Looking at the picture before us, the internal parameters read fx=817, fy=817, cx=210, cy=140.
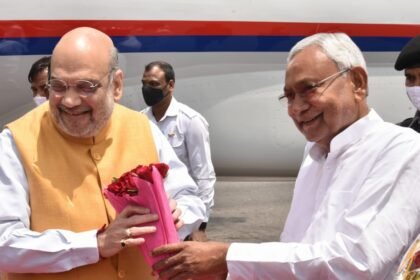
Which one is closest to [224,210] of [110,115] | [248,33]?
[248,33]

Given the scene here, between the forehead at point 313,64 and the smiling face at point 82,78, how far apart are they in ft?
1.98

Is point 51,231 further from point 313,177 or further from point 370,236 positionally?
point 370,236

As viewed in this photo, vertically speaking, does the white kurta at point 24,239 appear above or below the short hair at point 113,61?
below

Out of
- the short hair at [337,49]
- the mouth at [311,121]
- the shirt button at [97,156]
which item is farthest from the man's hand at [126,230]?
the short hair at [337,49]

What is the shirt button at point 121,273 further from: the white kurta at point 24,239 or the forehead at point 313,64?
the forehead at point 313,64

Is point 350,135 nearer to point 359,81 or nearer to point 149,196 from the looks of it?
point 359,81

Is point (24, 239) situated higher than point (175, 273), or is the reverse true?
point (24, 239)

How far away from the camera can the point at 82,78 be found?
240 centimetres

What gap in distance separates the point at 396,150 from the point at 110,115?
92cm

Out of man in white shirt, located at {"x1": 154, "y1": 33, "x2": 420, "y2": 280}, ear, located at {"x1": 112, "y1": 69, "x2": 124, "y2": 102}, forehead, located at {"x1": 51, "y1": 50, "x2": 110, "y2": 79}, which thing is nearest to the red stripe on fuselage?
ear, located at {"x1": 112, "y1": 69, "x2": 124, "y2": 102}

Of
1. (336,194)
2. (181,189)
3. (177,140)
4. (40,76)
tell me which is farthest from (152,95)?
(336,194)

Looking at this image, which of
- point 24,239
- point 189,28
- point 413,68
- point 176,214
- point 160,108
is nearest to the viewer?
point 24,239

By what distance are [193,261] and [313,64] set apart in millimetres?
632

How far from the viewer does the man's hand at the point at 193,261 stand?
2.24 meters
